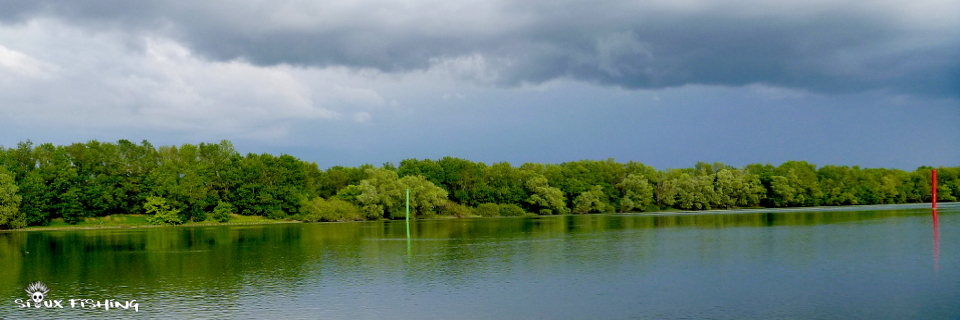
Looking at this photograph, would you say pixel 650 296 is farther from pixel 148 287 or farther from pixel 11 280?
pixel 11 280

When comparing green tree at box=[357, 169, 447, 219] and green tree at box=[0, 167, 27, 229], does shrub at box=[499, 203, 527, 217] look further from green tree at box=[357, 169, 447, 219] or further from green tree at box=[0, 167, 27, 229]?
green tree at box=[0, 167, 27, 229]

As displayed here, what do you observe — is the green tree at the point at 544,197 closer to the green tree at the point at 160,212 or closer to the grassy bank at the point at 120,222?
the grassy bank at the point at 120,222

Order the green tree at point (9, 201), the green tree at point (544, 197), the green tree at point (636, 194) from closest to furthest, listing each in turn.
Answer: the green tree at point (9, 201), the green tree at point (544, 197), the green tree at point (636, 194)

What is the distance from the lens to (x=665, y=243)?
46750 mm

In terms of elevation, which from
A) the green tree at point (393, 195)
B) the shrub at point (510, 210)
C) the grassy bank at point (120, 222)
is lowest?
the shrub at point (510, 210)

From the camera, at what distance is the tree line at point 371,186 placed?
85.6 meters

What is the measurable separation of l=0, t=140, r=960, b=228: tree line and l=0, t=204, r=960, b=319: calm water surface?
3994 cm

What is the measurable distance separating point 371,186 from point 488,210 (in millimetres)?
25276

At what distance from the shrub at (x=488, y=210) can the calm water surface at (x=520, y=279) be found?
6907 cm

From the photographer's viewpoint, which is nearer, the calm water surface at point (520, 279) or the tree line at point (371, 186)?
the calm water surface at point (520, 279)

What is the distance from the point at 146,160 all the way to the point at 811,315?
94.6 meters

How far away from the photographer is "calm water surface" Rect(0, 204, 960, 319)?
22.4 meters

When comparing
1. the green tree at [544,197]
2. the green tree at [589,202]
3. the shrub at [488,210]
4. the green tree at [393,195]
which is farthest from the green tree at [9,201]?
the green tree at [589,202]

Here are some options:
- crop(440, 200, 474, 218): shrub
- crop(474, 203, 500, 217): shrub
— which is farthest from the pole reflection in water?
crop(440, 200, 474, 218): shrub
